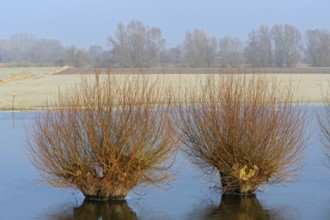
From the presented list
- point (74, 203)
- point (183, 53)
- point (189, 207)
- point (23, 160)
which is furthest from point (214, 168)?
point (183, 53)

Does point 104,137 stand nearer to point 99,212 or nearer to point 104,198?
point 104,198

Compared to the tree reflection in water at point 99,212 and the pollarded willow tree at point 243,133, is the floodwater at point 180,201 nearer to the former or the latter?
the tree reflection in water at point 99,212

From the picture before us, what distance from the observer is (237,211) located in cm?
1886

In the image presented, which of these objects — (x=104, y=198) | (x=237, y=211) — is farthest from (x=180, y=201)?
(x=104, y=198)

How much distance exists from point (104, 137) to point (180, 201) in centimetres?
294

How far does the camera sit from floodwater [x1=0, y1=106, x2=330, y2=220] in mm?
18641

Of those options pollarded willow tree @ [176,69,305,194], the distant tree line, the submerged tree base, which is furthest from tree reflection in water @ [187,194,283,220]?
the distant tree line

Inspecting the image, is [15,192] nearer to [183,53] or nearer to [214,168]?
[214,168]

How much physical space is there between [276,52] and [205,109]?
136325 millimetres

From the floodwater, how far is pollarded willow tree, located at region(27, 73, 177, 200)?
0.87 metres

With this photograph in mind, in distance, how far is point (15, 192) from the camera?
21.5m

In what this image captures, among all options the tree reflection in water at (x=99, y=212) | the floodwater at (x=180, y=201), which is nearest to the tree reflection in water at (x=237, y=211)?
the floodwater at (x=180, y=201)

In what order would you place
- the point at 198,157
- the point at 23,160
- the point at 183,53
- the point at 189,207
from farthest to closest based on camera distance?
1. the point at 183,53
2. the point at 23,160
3. the point at 198,157
4. the point at 189,207

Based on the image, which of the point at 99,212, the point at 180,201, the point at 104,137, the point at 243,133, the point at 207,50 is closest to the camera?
the point at 99,212
